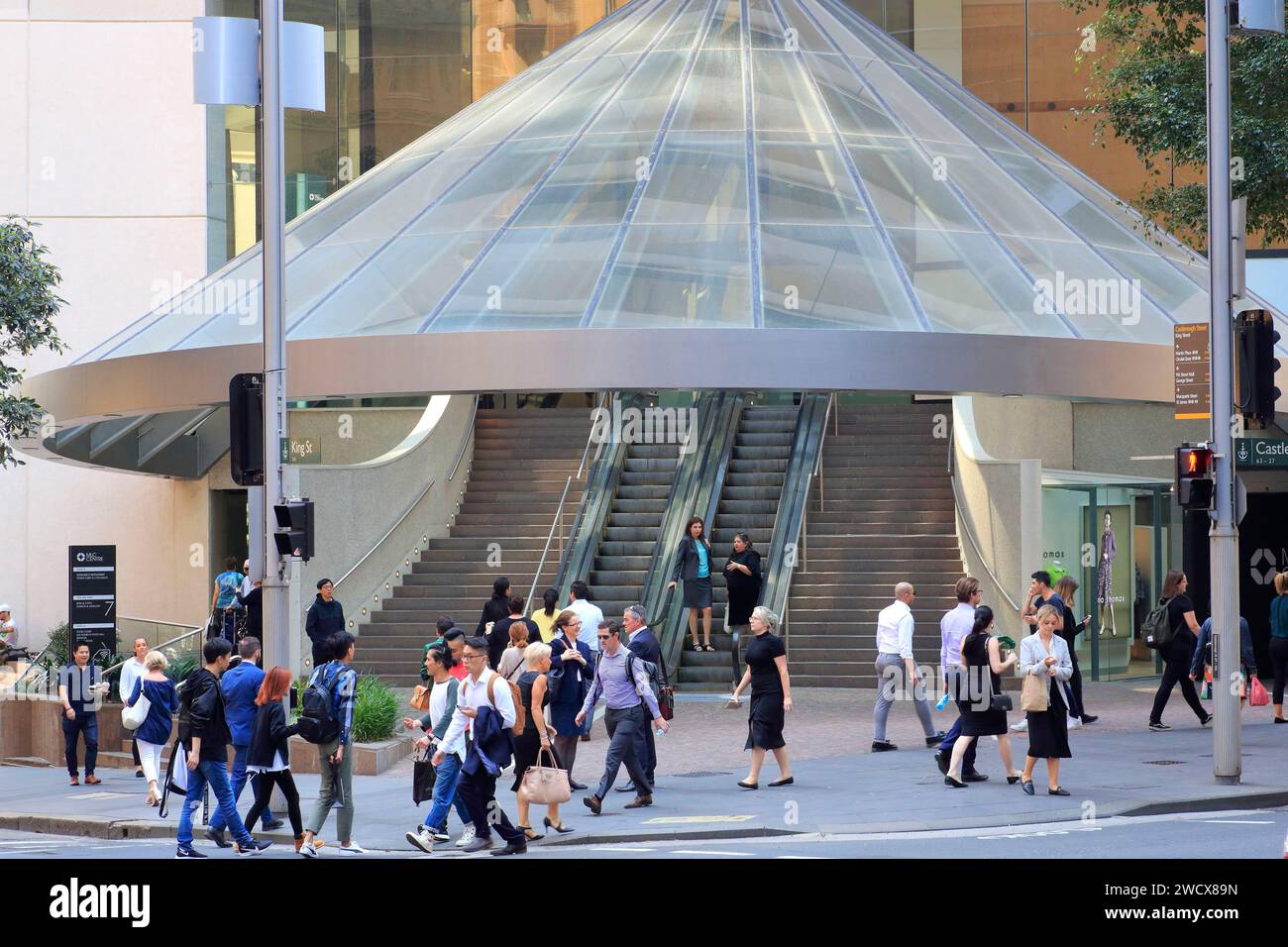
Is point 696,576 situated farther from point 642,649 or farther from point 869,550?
point 642,649

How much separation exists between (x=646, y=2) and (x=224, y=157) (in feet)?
32.9

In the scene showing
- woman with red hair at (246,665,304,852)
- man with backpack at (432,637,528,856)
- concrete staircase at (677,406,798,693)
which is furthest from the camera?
concrete staircase at (677,406,798,693)

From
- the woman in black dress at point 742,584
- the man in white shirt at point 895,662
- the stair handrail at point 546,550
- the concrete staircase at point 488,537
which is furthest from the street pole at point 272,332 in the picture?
the stair handrail at point 546,550

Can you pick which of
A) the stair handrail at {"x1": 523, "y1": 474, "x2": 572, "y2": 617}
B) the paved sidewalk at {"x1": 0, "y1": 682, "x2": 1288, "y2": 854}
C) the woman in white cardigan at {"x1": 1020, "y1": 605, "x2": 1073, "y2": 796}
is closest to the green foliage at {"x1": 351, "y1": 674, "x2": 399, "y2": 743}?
the paved sidewalk at {"x1": 0, "y1": 682, "x2": 1288, "y2": 854}

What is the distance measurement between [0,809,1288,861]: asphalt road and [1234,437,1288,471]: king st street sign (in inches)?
495

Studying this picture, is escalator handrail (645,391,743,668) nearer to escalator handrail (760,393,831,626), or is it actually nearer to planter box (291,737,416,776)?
escalator handrail (760,393,831,626)

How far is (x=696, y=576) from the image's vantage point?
909 inches

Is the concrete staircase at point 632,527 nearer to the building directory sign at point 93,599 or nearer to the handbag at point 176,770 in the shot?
the building directory sign at point 93,599

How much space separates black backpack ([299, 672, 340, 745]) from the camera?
12.7 metres

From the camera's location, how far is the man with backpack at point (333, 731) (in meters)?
12.8

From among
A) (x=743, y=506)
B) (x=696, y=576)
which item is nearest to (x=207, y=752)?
(x=696, y=576)

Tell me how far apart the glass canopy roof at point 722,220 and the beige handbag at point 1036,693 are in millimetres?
6970

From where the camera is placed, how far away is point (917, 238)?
23.2m

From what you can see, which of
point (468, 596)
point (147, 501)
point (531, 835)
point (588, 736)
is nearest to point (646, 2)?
point (468, 596)
